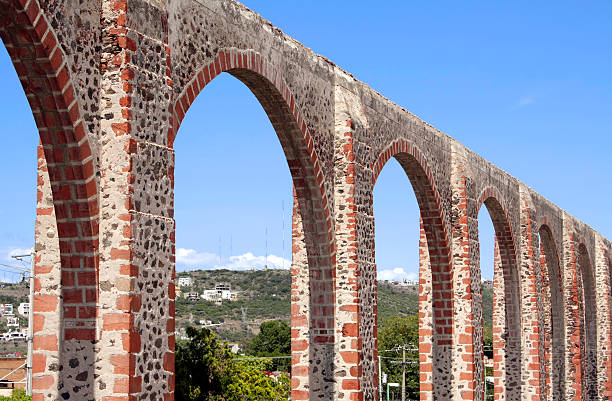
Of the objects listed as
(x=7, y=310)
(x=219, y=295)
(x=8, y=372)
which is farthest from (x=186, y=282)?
(x=8, y=372)

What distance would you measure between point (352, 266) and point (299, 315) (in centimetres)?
94

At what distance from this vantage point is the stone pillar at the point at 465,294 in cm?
1421

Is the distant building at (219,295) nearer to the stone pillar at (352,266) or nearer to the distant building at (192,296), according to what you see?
the distant building at (192,296)

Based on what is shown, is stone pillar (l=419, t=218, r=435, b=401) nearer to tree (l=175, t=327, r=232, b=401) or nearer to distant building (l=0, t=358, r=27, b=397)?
tree (l=175, t=327, r=232, b=401)

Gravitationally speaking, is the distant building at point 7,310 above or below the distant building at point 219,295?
below

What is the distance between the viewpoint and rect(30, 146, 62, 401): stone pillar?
682cm

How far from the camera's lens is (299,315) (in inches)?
426

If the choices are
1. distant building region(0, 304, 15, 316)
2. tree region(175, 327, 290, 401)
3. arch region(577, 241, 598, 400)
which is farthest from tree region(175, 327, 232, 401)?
distant building region(0, 304, 15, 316)

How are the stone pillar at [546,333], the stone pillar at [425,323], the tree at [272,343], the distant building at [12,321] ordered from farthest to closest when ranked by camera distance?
the distant building at [12,321] < the tree at [272,343] < the stone pillar at [546,333] < the stone pillar at [425,323]

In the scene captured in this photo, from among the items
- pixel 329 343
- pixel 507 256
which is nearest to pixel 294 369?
pixel 329 343

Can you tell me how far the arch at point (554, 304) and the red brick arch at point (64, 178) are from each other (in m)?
15.4

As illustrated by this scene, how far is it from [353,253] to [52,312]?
4594mm

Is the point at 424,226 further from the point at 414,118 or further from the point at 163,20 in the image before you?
the point at 163,20

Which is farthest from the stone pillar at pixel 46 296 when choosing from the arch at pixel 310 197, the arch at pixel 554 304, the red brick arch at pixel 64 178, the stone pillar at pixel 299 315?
the arch at pixel 554 304
